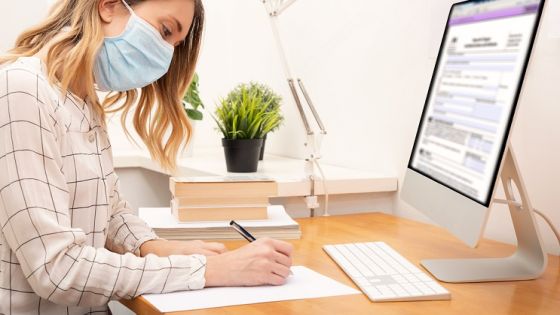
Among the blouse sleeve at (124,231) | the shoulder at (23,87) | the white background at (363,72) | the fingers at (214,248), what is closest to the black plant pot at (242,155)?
the white background at (363,72)

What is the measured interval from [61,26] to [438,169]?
28.3 inches

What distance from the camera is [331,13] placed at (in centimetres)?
219

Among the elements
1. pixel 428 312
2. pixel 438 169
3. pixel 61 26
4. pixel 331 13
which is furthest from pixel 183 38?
pixel 331 13

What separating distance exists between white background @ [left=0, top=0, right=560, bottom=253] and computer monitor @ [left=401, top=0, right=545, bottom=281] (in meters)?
0.24

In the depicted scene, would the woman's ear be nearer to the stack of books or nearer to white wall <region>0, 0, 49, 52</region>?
the stack of books

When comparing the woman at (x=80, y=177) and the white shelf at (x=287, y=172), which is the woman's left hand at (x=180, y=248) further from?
the white shelf at (x=287, y=172)

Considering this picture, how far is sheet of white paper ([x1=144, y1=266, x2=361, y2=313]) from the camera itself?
96cm

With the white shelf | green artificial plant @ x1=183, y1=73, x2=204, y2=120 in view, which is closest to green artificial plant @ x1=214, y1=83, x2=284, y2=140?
the white shelf

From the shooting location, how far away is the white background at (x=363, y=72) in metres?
1.40

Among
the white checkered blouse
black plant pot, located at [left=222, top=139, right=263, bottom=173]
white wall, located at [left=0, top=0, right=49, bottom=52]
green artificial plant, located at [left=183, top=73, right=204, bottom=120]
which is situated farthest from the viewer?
white wall, located at [left=0, top=0, right=49, bottom=52]

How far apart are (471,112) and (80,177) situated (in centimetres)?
65

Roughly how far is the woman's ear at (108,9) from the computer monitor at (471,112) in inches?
24.7

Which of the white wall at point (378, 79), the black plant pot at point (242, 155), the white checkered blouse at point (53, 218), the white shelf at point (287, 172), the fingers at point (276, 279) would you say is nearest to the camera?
the white checkered blouse at point (53, 218)

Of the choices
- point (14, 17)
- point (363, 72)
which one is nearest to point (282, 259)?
point (363, 72)
